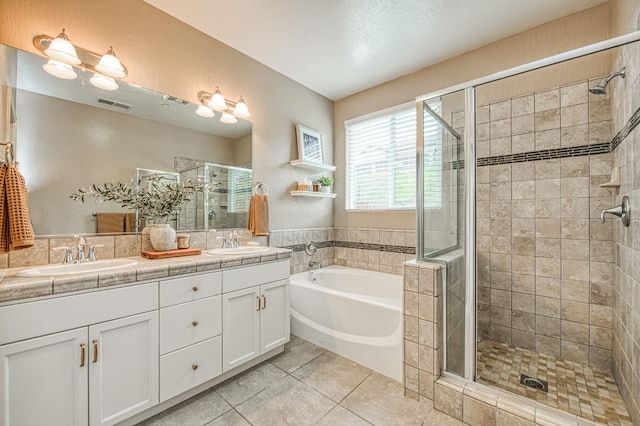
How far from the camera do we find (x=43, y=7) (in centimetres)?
154

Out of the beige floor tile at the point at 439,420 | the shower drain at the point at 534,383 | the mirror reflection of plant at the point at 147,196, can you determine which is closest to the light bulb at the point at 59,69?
the mirror reflection of plant at the point at 147,196

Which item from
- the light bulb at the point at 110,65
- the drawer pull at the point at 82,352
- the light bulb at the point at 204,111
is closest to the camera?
the drawer pull at the point at 82,352

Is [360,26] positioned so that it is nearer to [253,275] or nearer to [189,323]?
[253,275]

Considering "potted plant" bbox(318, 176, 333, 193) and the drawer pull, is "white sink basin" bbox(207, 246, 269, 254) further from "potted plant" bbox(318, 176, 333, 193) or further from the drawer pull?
"potted plant" bbox(318, 176, 333, 193)

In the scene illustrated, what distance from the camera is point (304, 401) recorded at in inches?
65.6

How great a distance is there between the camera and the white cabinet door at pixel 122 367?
126 cm

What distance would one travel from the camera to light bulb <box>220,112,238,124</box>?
234 cm

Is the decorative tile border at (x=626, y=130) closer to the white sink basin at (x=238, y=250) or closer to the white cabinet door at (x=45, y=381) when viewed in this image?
the white sink basin at (x=238, y=250)

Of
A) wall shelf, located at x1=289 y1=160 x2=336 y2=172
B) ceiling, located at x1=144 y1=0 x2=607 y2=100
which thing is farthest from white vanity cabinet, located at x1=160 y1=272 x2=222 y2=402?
ceiling, located at x1=144 y1=0 x2=607 y2=100

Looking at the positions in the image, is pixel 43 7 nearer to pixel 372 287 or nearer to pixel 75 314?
pixel 75 314

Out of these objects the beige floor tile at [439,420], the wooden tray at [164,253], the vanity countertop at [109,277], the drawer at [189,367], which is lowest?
the beige floor tile at [439,420]

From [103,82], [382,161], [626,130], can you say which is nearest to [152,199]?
[103,82]

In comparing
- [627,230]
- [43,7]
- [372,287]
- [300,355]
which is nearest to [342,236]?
[372,287]

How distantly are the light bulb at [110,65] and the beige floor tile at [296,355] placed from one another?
2328mm
